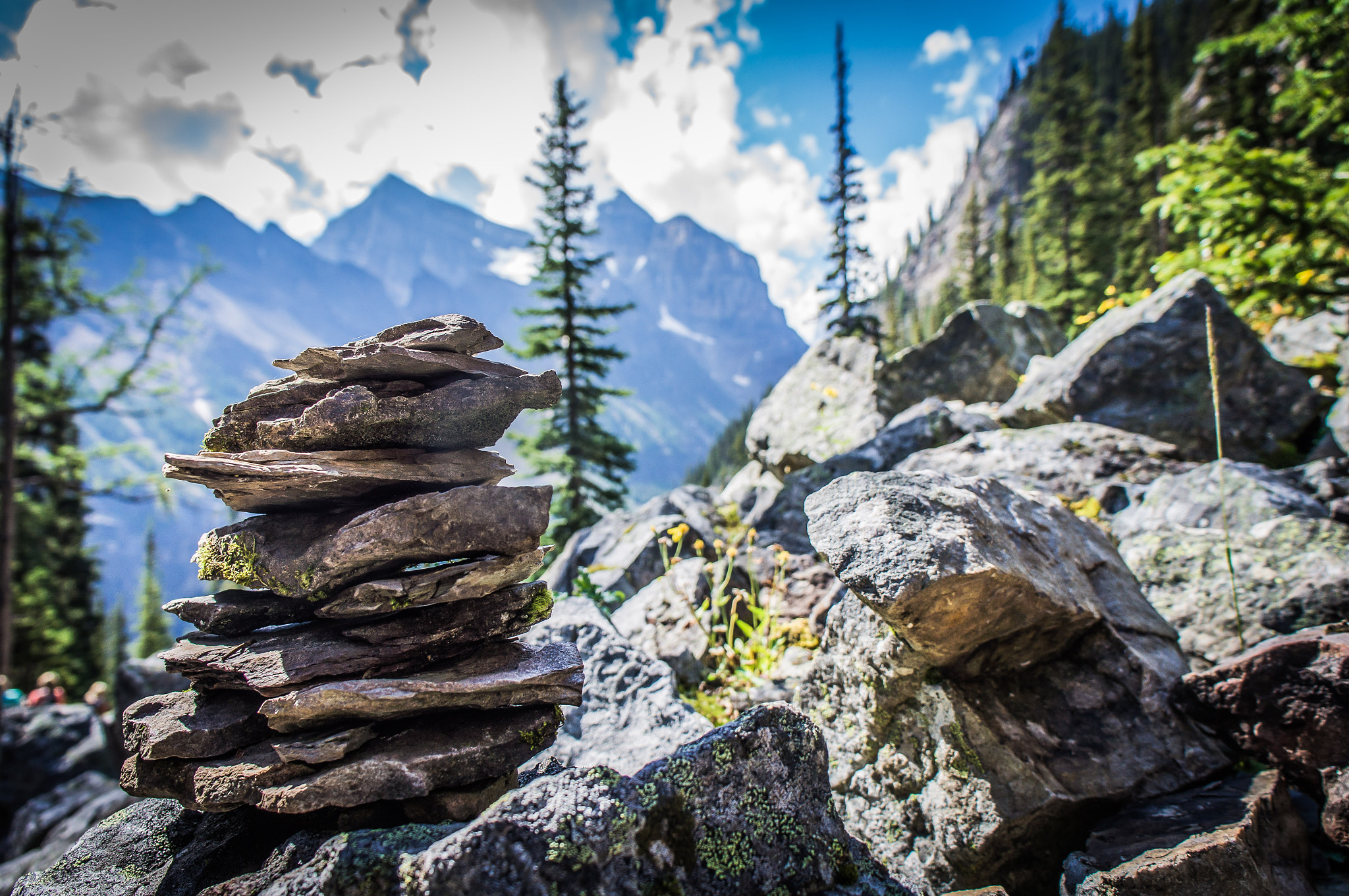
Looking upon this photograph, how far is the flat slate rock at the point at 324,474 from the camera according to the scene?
318 cm

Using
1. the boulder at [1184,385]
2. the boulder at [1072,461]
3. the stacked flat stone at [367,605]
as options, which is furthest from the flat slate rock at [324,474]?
the boulder at [1184,385]

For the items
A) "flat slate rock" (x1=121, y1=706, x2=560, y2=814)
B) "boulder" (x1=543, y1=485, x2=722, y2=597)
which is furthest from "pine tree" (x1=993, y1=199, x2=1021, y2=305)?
"flat slate rock" (x1=121, y1=706, x2=560, y2=814)

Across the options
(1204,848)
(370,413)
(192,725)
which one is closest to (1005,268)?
(1204,848)

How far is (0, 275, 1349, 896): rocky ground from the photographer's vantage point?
9.02 feet

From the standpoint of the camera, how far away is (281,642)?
133 inches

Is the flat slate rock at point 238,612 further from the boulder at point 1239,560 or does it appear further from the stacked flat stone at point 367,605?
the boulder at point 1239,560

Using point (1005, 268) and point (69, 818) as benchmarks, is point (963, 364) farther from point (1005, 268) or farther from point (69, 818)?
point (1005, 268)

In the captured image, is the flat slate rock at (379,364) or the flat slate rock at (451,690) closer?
the flat slate rock at (451,690)

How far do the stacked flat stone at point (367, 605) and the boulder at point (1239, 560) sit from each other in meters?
5.57

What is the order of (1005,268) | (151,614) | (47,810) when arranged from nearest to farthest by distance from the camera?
(47,810), (151,614), (1005,268)

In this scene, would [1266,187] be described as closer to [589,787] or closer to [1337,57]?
[1337,57]

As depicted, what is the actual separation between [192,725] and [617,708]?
299 centimetres

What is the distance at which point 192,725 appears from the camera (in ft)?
10.4

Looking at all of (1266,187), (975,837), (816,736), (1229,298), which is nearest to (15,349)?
(816,736)
